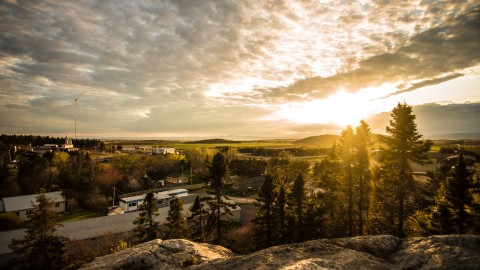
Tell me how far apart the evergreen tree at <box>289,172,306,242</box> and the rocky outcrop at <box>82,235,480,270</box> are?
2073 centimetres

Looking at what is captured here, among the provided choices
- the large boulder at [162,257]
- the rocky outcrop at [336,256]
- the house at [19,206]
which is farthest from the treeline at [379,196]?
the house at [19,206]

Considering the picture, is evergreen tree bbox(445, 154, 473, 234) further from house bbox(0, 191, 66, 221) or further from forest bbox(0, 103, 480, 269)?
house bbox(0, 191, 66, 221)

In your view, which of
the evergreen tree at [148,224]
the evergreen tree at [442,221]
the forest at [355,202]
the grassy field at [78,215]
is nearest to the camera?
the evergreen tree at [442,221]

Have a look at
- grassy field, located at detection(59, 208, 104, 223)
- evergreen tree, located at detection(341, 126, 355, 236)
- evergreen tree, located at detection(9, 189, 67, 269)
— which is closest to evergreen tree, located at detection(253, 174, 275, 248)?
evergreen tree, located at detection(341, 126, 355, 236)

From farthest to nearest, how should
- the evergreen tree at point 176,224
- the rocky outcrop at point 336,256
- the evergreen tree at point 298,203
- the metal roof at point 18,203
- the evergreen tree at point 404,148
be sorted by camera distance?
the metal roof at point 18,203 → the evergreen tree at point 176,224 → the evergreen tree at point 298,203 → the evergreen tree at point 404,148 → the rocky outcrop at point 336,256

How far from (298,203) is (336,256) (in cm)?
2353

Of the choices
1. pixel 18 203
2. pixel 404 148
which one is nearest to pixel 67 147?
pixel 18 203

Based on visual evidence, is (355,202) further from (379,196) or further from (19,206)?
(19,206)

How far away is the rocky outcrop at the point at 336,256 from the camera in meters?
8.14

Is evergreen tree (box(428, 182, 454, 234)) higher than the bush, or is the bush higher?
evergreen tree (box(428, 182, 454, 234))

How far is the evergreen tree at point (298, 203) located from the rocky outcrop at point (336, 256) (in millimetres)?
20734

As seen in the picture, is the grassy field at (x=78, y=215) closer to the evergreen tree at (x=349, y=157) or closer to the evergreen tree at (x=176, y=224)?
the evergreen tree at (x=176, y=224)

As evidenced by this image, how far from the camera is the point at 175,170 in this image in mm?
112875

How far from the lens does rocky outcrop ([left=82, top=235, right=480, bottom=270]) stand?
26.7ft
